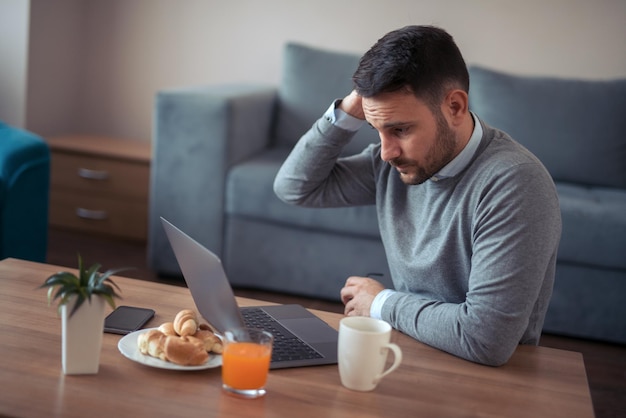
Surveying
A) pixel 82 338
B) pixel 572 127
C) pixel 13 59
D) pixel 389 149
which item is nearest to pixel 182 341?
pixel 82 338

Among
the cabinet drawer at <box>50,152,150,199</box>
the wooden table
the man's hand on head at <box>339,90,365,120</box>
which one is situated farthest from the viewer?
the cabinet drawer at <box>50,152,150,199</box>

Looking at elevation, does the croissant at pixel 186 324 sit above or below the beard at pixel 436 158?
below

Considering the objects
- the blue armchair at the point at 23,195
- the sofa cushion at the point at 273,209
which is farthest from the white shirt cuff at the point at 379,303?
the blue armchair at the point at 23,195

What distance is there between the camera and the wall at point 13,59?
3512 millimetres

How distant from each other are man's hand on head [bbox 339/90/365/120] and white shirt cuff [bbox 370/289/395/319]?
380 millimetres

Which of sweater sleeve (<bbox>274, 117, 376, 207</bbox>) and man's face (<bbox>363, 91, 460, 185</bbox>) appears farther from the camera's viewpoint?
sweater sleeve (<bbox>274, 117, 376, 207</bbox>)

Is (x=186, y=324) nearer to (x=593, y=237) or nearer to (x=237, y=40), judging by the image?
(x=593, y=237)

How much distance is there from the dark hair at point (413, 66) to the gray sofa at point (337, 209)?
139 cm

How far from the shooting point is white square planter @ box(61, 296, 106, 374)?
102cm

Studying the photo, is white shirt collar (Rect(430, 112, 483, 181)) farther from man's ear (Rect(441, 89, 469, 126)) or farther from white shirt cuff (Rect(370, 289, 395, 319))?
white shirt cuff (Rect(370, 289, 395, 319))

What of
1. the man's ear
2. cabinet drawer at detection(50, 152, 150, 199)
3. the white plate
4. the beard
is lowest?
cabinet drawer at detection(50, 152, 150, 199)

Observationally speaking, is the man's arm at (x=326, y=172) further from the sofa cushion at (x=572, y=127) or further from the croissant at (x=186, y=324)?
the sofa cushion at (x=572, y=127)

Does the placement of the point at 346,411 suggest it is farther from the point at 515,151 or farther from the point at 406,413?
the point at 515,151

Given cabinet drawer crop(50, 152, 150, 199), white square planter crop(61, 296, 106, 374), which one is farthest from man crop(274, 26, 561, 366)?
cabinet drawer crop(50, 152, 150, 199)
